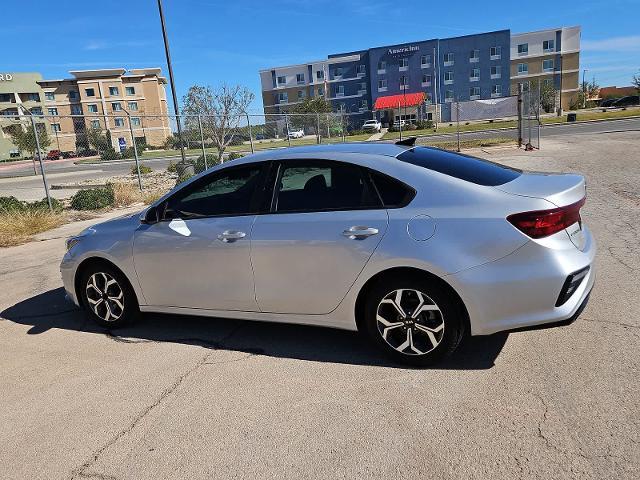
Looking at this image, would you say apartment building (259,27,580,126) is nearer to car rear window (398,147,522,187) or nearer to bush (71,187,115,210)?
bush (71,187,115,210)

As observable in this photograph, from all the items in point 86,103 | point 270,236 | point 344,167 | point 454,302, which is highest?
point 86,103

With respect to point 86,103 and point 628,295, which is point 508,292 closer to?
point 628,295

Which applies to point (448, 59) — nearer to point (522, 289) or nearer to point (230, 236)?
point (230, 236)

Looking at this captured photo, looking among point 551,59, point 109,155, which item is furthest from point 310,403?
point 551,59

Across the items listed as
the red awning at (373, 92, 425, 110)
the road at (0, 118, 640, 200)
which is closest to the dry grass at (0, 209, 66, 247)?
the road at (0, 118, 640, 200)

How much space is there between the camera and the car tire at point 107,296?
4590 millimetres

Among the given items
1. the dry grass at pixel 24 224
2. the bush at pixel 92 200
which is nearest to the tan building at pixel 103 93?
the bush at pixel 92 200

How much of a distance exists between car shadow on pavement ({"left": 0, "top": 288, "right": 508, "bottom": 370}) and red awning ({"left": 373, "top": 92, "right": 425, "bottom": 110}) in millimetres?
68618

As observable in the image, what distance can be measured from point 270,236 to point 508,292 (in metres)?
1.70

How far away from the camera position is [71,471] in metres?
2.73

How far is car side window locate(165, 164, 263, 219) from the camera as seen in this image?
159 inches

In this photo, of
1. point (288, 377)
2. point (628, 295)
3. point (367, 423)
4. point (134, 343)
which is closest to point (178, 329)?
point (134, 343)

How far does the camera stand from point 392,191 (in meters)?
3.52

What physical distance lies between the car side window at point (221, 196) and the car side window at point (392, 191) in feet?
3.30
